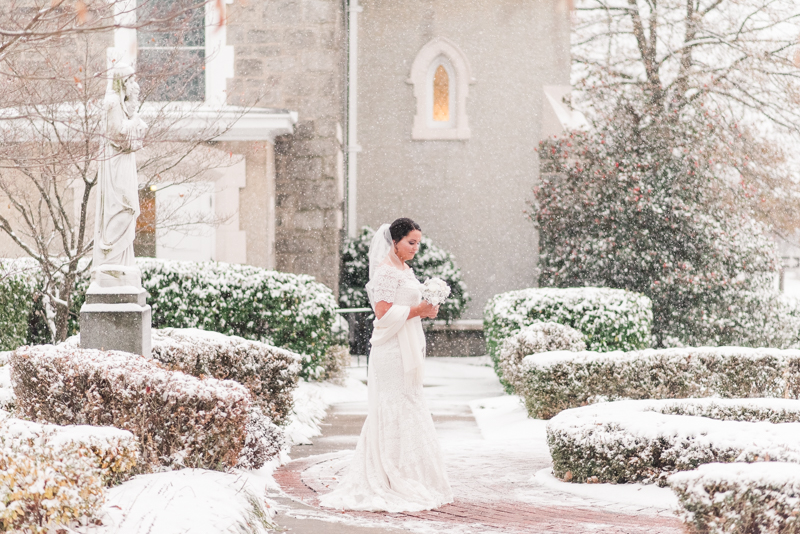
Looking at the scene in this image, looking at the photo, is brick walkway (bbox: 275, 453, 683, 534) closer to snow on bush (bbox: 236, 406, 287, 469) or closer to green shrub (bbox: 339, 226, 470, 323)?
snow on bush (bbox: 236, 406, 287, 469)

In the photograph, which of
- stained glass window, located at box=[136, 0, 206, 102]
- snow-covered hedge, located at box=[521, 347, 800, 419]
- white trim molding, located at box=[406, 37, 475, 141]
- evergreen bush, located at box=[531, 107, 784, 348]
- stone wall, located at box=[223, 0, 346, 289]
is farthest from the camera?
white trim molding, located at box=[406, 37, 475, 141]

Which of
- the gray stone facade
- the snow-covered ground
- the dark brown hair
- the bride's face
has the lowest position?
the snow-covered ground

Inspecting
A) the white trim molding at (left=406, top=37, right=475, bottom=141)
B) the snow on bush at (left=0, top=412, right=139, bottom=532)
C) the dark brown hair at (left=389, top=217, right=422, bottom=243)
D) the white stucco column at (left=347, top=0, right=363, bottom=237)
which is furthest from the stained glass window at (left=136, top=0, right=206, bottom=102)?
the snow on bush at (left=0, top=412, right=139, bottom=532)

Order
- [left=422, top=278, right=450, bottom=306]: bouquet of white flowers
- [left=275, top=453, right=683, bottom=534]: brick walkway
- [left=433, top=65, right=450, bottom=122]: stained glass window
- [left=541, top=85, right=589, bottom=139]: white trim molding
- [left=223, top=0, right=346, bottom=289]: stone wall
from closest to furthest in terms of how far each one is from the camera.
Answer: [left=275, top=453, right=683, bottom=534]: brick walkway → [left=422, top=278, right=450, bottom=306]: bouquet of white flowers → [left=223, top=0, right=346, bottom=289]: stone wall → [left=541, top=85, right=589, bottom=139]: white trim molding → [left=433, top=65, right=450, bottom=122]: stained glass window

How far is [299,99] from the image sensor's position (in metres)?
14.1

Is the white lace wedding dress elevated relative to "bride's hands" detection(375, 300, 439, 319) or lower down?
lower down

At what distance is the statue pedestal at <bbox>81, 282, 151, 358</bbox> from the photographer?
826 cm

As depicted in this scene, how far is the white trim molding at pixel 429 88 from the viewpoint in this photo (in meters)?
16.4

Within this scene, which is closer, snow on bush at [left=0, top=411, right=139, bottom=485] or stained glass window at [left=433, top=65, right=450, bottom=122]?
snow on bush at [left=0, top=411, right=139, bottom=485]

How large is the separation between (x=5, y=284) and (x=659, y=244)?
32.8ft

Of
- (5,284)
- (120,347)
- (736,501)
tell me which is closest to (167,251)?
(5,284)

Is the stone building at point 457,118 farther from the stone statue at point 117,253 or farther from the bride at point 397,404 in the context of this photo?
the bride at point 397,404

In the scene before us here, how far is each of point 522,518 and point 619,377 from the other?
413 cm

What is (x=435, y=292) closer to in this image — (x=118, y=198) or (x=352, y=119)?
(x=118, y=198)
